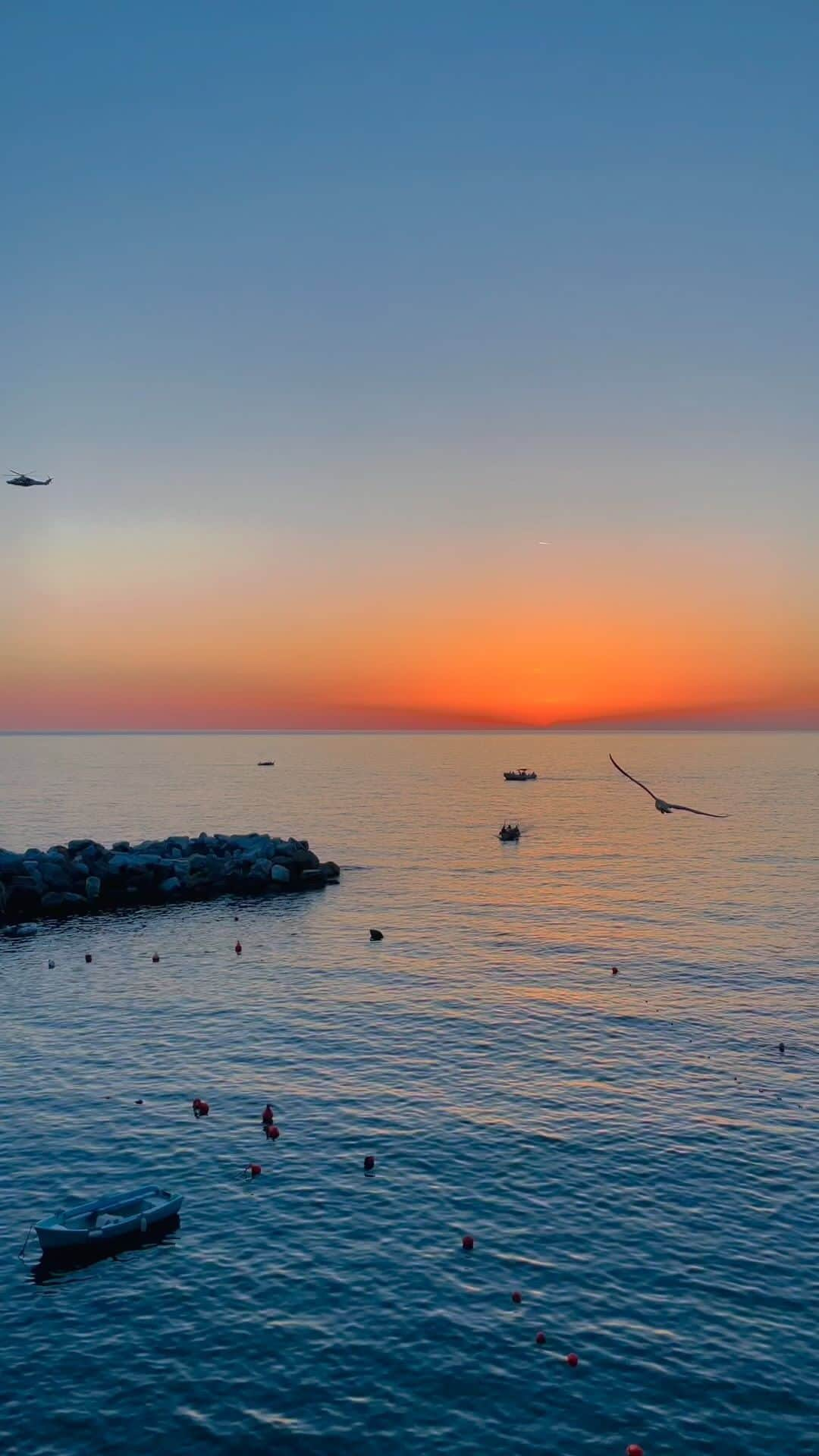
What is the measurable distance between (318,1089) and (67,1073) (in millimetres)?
11681

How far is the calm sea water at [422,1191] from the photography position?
22734mm

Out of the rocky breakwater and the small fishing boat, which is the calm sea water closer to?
the small fishing boat

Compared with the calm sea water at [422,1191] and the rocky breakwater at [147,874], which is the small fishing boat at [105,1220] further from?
the rocky breakwater at [147,874]

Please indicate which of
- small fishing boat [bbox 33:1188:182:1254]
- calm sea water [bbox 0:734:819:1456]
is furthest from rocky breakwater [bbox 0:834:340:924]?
small fishing boat [bbox 33:1188:182:1254]

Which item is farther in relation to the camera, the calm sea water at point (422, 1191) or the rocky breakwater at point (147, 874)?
the rocky breakwater at point (147, 874)

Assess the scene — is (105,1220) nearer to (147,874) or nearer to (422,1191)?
(422,1191)

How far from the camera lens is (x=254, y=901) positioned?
9069 cm

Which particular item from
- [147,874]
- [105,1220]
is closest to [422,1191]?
[105,1220]

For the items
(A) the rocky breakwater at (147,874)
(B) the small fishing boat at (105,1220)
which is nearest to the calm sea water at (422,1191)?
(B) the small fishing boat at (105,1220)

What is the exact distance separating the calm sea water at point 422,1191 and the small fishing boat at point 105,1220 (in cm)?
87

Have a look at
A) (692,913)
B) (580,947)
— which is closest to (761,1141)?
(580,947)

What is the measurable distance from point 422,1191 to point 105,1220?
33.3 ft

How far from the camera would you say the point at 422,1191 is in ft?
107

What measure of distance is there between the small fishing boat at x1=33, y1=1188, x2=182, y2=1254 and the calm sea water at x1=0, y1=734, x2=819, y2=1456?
2.86 feet
